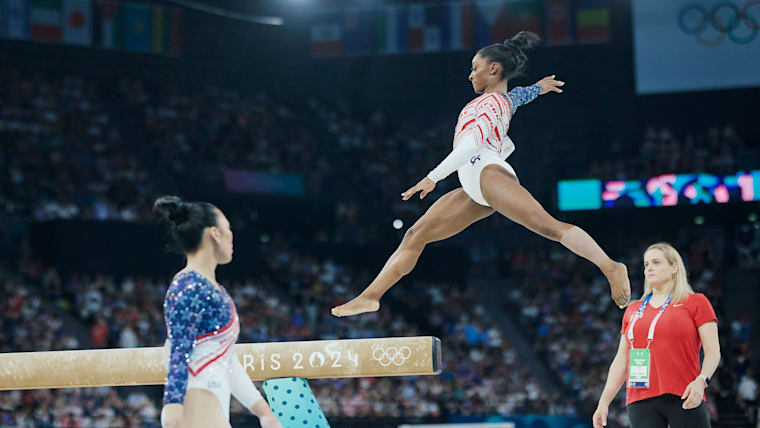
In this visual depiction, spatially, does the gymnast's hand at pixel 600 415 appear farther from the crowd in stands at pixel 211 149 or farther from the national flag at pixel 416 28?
the national flag at pixel 416 28

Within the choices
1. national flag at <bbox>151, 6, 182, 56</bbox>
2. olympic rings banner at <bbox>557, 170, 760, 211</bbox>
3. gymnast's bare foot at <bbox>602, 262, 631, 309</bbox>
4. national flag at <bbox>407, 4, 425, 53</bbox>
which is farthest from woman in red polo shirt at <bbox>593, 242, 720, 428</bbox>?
national flag at <bbox>151, 6, 182, 56</bbox>

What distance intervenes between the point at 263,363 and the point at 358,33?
1476cm

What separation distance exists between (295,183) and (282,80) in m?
3.69

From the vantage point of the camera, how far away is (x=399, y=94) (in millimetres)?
22172

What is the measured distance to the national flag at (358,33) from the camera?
1889 centimetres

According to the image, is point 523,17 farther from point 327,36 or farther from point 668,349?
point 668,349

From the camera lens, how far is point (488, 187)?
14.8 ft

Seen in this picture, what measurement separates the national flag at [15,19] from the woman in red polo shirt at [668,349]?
14.9 metres

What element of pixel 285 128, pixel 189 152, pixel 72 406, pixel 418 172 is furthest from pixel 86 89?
pixel 72 406

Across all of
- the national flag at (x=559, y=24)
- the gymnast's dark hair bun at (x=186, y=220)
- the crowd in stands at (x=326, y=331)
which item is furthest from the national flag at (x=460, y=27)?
the gymnast's dark hair bun at (x=186, y=220)

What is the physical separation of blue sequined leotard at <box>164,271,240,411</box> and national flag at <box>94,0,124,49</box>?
15102 mm

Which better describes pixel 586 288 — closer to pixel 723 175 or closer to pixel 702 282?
pixel 702 282

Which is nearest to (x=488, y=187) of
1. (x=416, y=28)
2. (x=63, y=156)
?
(x=63, y=156)

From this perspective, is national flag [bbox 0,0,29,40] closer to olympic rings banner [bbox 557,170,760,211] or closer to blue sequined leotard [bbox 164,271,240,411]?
olympic rings banner [bbox 557,170,760,211]
